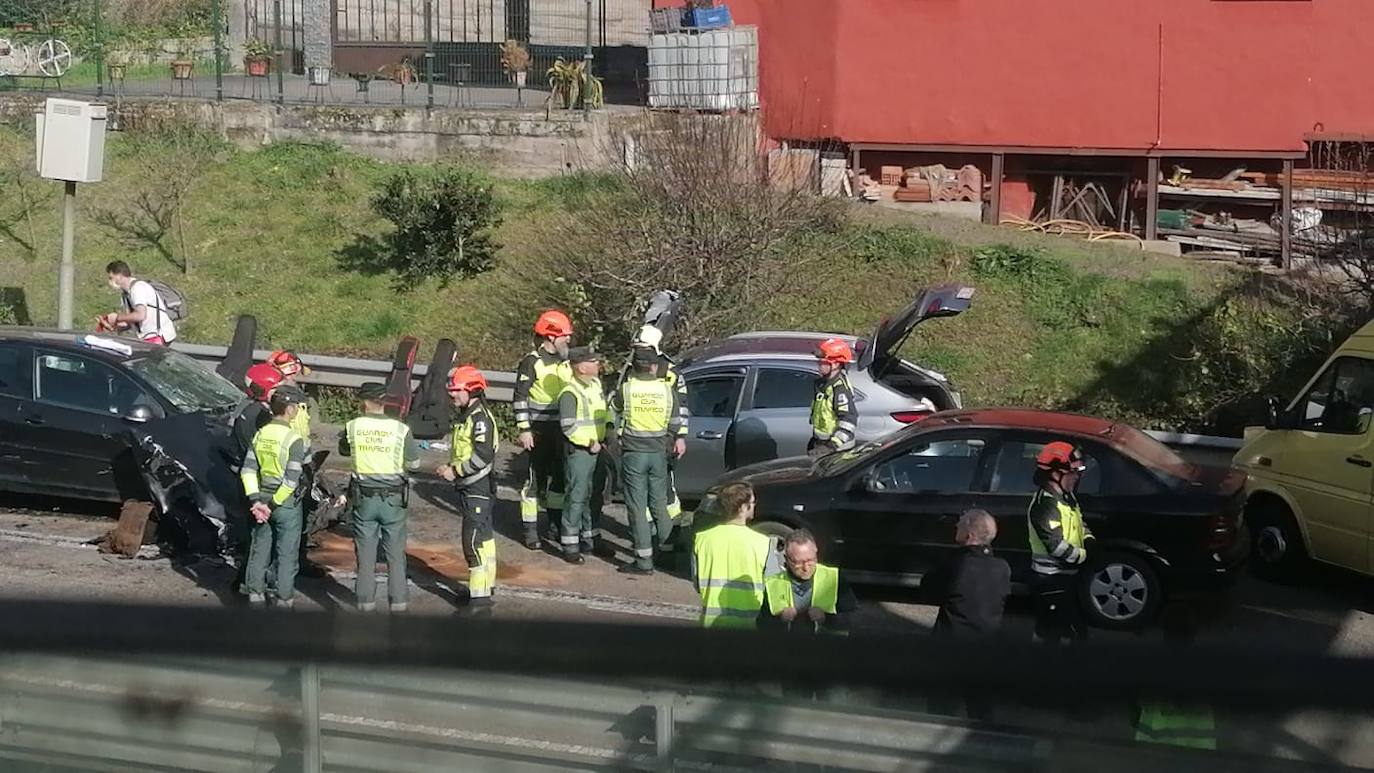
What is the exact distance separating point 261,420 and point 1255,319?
34.6ft

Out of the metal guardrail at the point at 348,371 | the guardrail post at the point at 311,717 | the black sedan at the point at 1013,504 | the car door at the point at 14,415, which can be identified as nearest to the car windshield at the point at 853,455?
the black sedan at the point at 1013,504

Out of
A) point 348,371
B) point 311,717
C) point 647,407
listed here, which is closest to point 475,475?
point 647,407

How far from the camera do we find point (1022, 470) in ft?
33.4

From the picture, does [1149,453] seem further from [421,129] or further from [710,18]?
A: [421,129]

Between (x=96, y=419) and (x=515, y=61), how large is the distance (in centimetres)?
1537

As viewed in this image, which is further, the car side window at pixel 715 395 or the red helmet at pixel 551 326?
the car side window at pixel 715 395

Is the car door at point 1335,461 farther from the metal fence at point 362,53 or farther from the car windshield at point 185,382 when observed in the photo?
the metal fence at point 362,53

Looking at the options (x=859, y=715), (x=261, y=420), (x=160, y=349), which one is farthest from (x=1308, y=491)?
(x=859, y=715)

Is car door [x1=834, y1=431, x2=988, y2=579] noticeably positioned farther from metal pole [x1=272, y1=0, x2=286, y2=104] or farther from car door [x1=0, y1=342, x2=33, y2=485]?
metal pole [x1=272, y1=0, x2=286, y2=104]

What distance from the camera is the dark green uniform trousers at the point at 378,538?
31.2 ft

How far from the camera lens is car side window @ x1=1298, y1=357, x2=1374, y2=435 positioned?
10758mm

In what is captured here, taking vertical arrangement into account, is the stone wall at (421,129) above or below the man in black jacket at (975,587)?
above

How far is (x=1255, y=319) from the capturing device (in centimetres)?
1609

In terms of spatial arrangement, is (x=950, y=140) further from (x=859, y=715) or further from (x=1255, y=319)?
(x=859, y=715)
